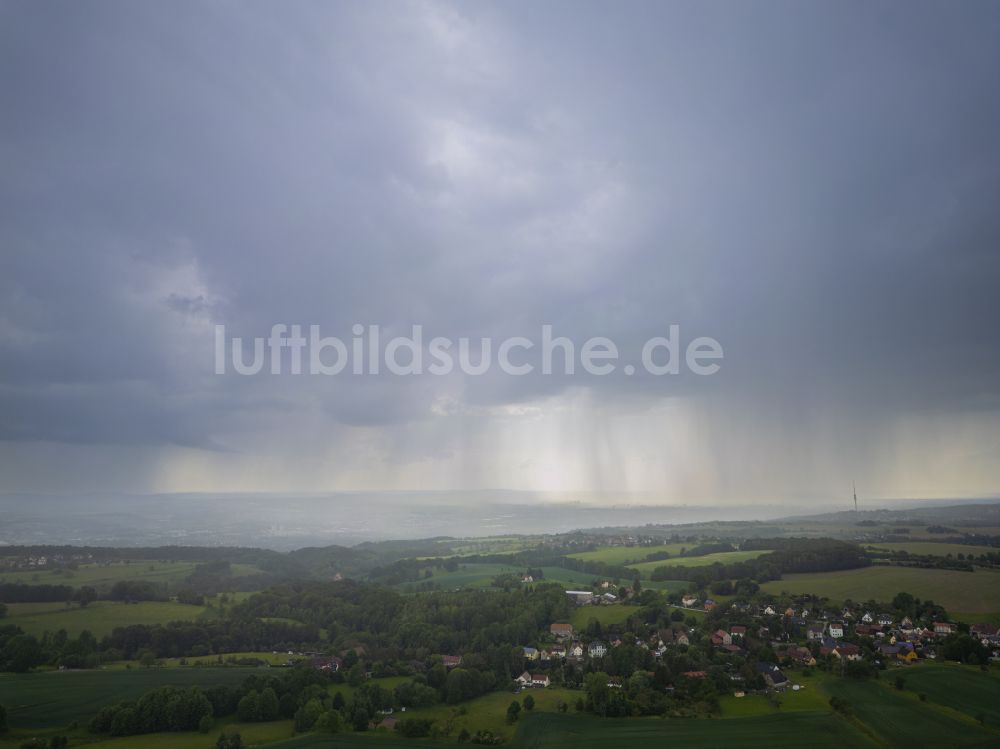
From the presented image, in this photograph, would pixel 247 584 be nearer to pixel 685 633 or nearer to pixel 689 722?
pixel 685 633

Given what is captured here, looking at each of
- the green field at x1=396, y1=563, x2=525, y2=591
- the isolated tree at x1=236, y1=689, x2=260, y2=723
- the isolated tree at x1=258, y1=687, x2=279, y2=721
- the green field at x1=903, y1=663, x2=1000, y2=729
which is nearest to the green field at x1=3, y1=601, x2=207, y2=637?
the isolated tree at x1=236, y1=689, x2=260, y2=723

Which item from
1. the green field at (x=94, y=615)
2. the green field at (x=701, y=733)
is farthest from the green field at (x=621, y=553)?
the green field at (x=94, y=615)

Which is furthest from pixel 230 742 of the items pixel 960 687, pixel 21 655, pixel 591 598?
pixel 591 598

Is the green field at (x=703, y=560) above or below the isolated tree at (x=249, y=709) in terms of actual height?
below

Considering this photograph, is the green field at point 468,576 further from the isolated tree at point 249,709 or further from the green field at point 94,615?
the isolated tree at point 249,709

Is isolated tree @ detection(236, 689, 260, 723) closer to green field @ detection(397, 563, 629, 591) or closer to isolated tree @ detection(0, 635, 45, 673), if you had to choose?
isolated tree @ detection(0, 635, 45, 673)

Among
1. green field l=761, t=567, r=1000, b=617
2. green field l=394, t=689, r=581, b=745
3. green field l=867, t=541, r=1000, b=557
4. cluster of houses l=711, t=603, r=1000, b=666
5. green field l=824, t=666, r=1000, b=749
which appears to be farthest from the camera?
green field l=867, t=541, r=1000, b=557
